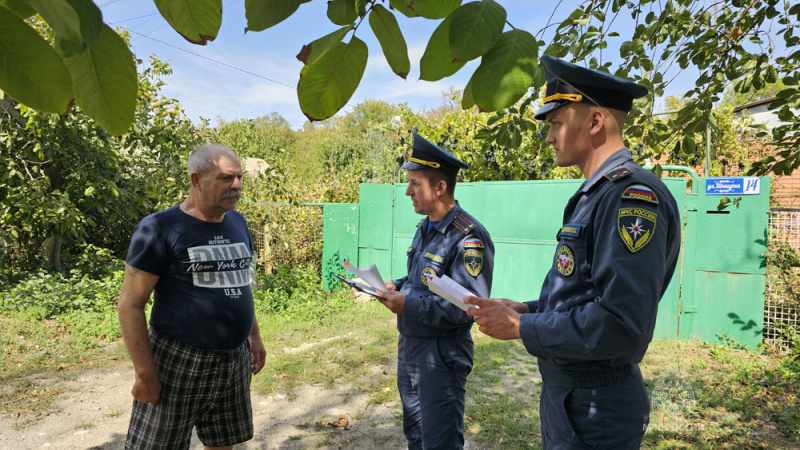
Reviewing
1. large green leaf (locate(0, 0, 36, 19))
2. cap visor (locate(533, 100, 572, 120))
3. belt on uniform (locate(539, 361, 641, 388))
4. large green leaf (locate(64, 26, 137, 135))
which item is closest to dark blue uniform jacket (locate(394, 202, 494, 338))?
A: belt on uniform (locate(539, 361, 641, 388))

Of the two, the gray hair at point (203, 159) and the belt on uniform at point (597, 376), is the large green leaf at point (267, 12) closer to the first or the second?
the belt on uniform at point (597, 376)

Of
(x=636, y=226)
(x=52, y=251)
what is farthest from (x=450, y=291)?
(x=52, y=251)

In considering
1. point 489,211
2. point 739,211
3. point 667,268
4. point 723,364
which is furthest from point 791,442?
point 489,211

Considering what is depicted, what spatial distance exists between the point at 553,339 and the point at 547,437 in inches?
17.5

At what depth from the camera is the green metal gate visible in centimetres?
553

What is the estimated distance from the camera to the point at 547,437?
1.64 m

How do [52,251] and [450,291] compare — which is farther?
[52,251]

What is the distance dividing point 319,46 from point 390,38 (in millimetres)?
132

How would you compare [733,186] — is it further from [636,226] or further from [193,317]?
[193,317]

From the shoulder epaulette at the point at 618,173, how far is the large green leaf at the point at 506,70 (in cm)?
89

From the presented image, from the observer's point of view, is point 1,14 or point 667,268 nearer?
point 1,14

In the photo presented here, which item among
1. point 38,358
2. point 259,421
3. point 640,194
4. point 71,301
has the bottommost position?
point 259,421

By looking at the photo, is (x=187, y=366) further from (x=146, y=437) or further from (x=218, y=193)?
(x=218, y=193)

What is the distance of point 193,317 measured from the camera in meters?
2.28
